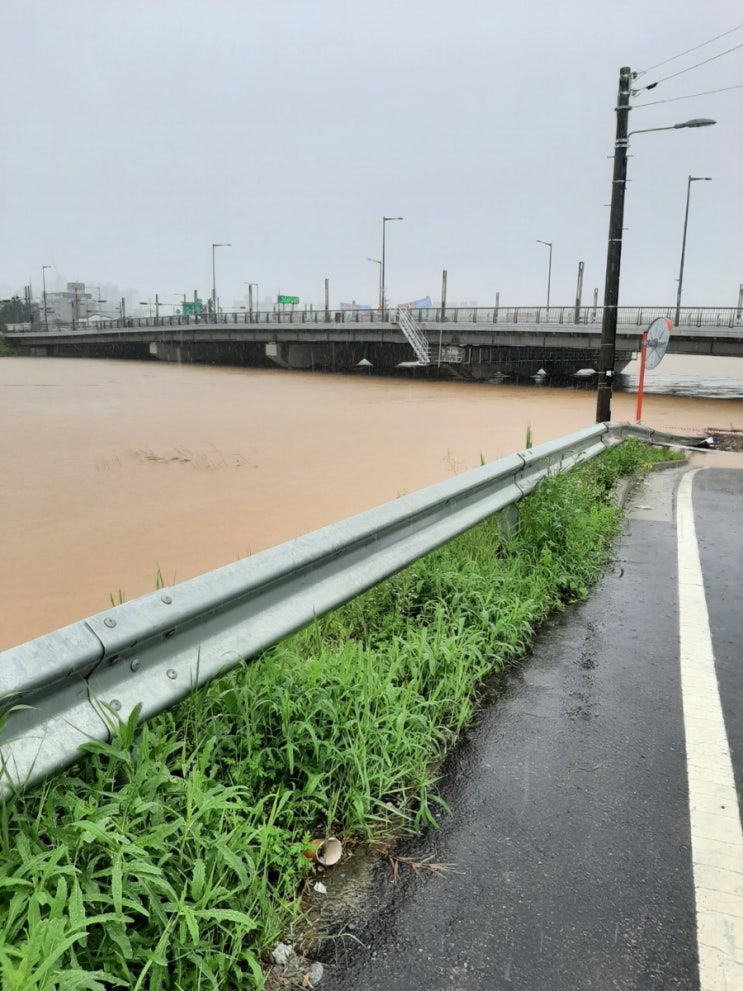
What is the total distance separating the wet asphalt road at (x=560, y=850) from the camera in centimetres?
194

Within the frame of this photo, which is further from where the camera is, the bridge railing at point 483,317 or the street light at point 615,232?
the bridge railing at point 483,317

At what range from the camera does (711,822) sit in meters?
2.56

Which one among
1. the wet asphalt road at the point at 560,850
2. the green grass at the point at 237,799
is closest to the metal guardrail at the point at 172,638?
the green grass at the point at 237,799

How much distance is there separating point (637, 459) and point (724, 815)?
Result: 331 inches

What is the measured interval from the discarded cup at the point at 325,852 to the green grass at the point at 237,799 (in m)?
0.04

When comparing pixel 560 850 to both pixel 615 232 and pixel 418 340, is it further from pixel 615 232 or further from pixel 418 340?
pixel 418 340

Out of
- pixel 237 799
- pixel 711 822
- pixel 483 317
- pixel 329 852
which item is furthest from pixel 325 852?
pixel 483 317

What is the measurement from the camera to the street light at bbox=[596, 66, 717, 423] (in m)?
13.5

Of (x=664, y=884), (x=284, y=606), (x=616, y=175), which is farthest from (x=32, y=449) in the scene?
(x=664, y=884)

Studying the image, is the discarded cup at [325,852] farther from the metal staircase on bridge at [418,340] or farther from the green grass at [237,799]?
the metal staircase on bridge at [418,340]

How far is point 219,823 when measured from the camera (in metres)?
2.13

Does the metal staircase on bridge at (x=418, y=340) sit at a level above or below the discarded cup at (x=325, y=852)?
above

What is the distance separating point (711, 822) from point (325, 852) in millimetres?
1249

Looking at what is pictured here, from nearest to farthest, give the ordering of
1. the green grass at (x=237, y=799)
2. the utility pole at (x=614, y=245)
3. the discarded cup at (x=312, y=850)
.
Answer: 1. the green grass at (x=237, y=799)
2. the discarded cup at (x=312, y=850)
3. the utility pole at (x=614, y=245)
